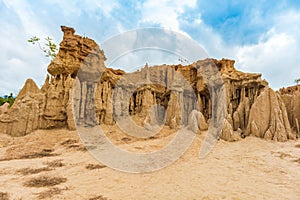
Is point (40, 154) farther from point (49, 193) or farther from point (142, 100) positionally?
point (142, 100)

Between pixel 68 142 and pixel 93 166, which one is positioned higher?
pixel 68 142

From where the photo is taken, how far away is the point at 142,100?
27.8 metres

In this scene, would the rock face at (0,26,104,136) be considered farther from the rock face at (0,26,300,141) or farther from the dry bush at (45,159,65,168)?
the dry bush at (45,159,65,168)

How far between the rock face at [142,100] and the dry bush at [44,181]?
426 inches

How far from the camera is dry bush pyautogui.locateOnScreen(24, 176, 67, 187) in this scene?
9461mm

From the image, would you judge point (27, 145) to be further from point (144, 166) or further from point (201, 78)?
point (201, 78)

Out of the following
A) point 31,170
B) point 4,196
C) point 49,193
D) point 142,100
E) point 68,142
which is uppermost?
point 142,100

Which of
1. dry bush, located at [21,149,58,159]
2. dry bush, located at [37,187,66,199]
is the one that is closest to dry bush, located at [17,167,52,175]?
dry bush, located at [21,149,58,159]

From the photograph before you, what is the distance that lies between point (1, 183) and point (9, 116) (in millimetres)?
12074

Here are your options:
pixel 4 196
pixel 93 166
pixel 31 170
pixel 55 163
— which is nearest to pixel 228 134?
pixel 93 166

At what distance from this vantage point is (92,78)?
23.3 m

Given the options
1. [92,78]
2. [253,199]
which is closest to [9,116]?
[92,78]

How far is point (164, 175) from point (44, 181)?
6.32 metres

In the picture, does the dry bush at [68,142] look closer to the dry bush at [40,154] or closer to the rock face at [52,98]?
the dry bush at [40,154]
